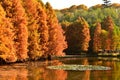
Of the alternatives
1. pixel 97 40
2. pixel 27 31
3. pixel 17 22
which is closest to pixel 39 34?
pixel 27 31

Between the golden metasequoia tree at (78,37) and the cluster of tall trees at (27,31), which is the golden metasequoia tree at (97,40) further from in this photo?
the cluster of tall trees at (27,31)

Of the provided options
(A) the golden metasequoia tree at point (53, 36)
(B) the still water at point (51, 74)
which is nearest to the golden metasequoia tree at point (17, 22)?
(B) the still water at point (51, 74)

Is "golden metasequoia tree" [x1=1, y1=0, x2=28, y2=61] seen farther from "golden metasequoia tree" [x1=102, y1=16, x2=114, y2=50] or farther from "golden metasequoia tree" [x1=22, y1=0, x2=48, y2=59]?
"golden metasequoia tree" [x1=102, y1=16, x2=114, y2=50]

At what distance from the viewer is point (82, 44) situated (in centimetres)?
13350

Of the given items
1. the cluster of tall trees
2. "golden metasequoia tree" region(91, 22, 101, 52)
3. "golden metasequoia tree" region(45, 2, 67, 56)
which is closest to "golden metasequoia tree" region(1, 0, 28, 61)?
the cluster of tall trees

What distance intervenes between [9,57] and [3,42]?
3.42 meters

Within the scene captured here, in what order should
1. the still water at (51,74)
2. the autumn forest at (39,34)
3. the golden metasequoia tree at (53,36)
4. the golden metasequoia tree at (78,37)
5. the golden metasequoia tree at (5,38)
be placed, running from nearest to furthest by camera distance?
the still water at (51,74), the golden metasequoia tree at (5,38), the autumn forest at (39,34), the golden metasequoia tree at (53,36), the golden metasequoia tree at (78,37)

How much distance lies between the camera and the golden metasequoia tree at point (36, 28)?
8169 cm

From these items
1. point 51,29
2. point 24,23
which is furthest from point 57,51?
point 24,23

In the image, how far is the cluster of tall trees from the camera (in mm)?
62469

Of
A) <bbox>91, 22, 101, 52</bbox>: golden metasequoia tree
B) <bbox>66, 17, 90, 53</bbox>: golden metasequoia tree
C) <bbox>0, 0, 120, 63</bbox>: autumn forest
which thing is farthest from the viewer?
<bbox>91, 22, 101, 52</bbox>: golden metasequoia tree

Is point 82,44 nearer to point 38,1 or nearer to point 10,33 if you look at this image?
point 38,1

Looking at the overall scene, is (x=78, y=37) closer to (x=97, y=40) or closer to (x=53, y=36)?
(x=97, y=40)

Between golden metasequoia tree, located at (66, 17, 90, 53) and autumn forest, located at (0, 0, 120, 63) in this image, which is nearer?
autumn forest, located at (0, 0, 120, 63)
